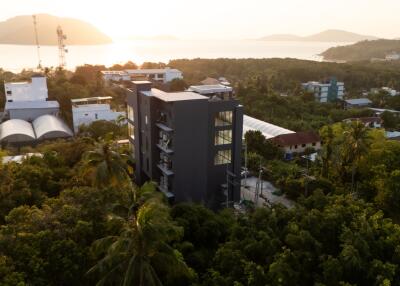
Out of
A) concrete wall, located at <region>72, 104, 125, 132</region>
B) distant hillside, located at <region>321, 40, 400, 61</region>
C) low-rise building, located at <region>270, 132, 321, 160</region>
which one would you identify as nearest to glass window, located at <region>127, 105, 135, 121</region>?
low-rise building, located at <region>270, 132, 321, 160</region>

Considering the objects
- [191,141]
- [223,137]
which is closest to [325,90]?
[223,137]

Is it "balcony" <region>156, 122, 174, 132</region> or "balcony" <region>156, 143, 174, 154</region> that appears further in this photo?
"balcony" <region>156, 143, 174, 154</region>

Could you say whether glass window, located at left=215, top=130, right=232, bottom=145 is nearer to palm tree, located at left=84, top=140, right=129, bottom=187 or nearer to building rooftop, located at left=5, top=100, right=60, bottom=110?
palm tree, located at left=84, top=140, right=129, bottom=187

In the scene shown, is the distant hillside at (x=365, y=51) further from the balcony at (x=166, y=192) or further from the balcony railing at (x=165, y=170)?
the balcony at (x=166, y=192)

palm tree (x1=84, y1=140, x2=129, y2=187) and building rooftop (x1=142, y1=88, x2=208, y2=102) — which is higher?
building rooftop (x1=142, y1=88, x2=208, y2=102)

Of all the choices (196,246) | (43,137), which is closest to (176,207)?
(196,246)

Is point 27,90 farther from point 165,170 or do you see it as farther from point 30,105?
point 165,170

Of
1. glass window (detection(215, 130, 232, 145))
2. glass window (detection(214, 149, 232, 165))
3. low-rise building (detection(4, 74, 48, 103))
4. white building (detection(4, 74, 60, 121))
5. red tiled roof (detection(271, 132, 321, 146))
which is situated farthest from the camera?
low-rise building (detection(4, 74, 48, 103))
